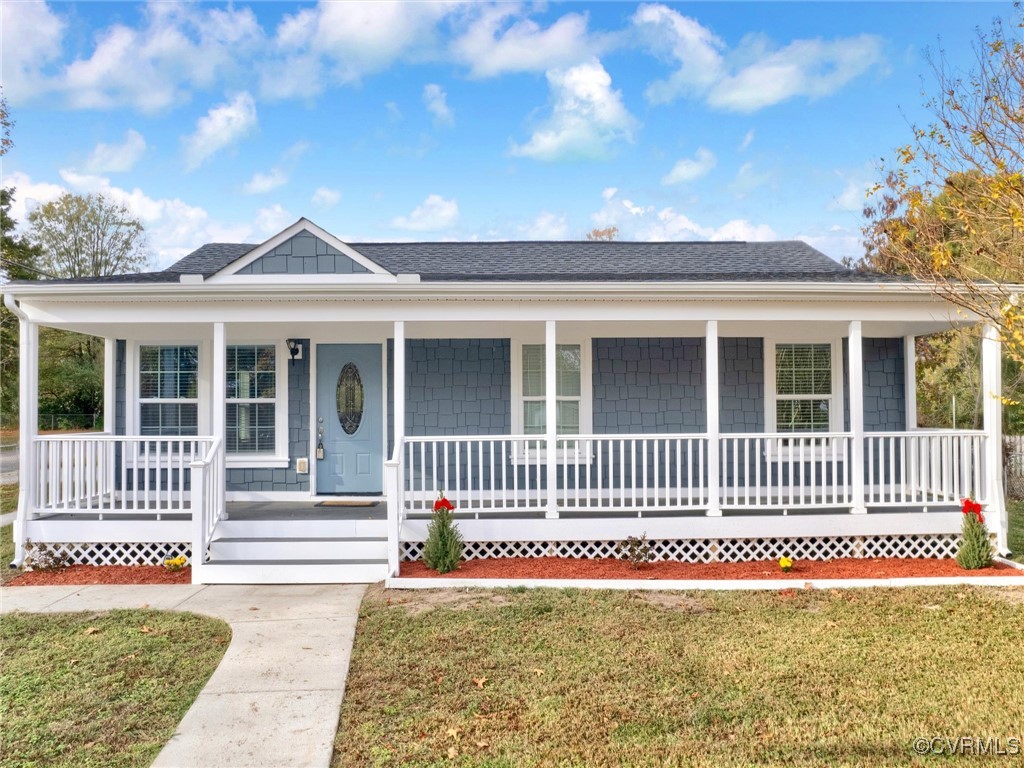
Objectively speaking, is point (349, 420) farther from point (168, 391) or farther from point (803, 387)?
point (803, 387)

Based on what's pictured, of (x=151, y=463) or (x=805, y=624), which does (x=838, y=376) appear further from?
(x=151, y=463)

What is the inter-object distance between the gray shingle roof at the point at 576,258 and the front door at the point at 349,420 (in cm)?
149

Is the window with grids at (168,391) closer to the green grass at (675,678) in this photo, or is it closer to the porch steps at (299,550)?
the porch steps at (299,550)

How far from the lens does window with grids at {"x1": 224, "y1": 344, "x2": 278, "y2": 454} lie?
9.09m

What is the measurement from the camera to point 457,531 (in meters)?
7.33

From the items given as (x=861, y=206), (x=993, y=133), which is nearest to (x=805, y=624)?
(x=993, y=133)

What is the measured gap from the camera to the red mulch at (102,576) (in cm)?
689

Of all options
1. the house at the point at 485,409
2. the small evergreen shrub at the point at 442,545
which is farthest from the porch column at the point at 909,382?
the small evergreen shrub at the point at 442,545

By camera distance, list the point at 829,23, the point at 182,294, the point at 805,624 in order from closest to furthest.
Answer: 1. the point at 805,624
2. the point at 182,294
3. the point at 829,23

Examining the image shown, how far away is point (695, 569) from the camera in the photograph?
723 centimetres

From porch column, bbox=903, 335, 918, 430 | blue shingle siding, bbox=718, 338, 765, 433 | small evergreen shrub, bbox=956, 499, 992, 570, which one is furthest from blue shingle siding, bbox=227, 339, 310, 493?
porch column, bbox=903, 335, 918, 430

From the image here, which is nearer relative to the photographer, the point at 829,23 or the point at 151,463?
the point at 151,463

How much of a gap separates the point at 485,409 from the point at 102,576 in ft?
16.0

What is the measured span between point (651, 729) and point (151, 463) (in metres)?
7.91
